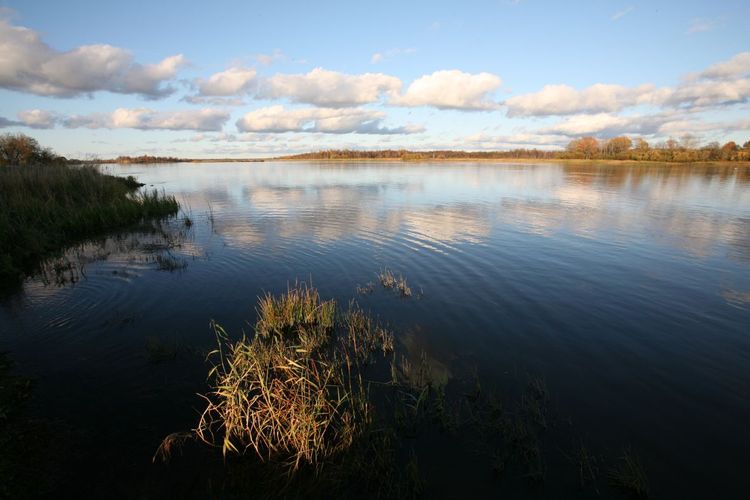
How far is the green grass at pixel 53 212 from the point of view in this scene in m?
16.2

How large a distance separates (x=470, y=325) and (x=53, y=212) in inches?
978

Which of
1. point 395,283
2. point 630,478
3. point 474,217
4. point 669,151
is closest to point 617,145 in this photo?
point 669,151

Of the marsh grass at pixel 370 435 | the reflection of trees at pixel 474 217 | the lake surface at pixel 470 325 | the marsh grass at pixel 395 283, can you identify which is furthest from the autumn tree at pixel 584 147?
the marsh grass at pixel 370 435

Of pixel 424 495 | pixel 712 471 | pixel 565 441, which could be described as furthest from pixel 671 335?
pixel 424 495

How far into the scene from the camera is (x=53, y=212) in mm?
21062

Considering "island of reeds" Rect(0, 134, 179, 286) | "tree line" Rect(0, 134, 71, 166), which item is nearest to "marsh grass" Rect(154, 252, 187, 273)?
"island of reeds" Rect(0, 134, 179, 286)

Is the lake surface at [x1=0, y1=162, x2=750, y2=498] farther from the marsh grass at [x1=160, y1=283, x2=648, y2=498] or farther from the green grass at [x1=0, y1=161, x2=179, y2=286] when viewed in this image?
the green grass at [x1=0, y1=161, x2=179, y2=286]

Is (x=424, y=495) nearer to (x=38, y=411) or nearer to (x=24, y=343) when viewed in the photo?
(x=38, y=411)

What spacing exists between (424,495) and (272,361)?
4038 millimetres

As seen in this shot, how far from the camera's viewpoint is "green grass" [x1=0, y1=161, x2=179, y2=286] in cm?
1617

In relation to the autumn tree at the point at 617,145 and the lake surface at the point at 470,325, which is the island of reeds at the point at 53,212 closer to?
the lake surface at the point at 470,325

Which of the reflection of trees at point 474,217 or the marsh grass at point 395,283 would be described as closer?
the marsh grass at point 395,283

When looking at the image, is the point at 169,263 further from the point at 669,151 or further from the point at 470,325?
the point at 669,151

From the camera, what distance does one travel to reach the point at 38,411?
6.79 metres
